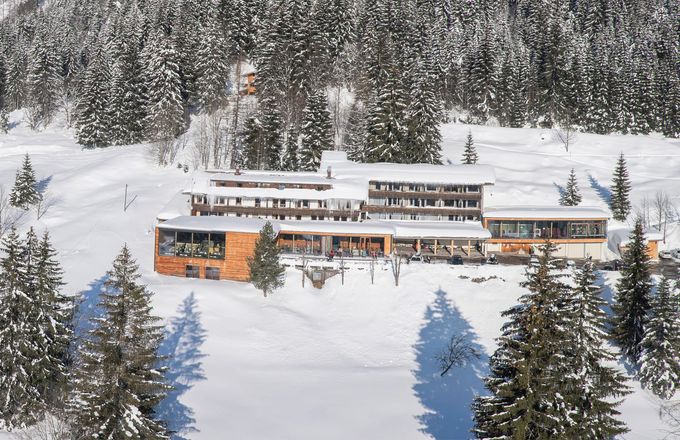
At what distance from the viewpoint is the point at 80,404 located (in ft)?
68.5

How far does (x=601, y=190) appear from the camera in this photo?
65000mm

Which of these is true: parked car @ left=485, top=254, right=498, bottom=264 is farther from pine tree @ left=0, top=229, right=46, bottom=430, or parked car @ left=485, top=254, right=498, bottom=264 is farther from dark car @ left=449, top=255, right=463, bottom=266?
pine tree @ left=0, top=229, right=46, bottom=430

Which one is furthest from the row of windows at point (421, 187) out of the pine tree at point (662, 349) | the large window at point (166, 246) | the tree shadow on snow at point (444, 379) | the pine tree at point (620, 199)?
the pine tree at point (662, 349)

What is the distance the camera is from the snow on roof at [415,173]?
5372 centimetres

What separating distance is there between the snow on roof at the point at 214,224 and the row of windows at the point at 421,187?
504 inches

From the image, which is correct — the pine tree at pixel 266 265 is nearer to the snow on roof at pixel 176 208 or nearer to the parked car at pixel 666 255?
the snow on roof at pixel 176 208

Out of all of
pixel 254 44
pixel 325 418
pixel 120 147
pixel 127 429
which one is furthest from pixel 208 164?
pixel 127 429

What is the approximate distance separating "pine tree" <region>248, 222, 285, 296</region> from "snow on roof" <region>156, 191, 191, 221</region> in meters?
11.4

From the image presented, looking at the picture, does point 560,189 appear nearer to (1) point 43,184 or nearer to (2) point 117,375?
(2) point 117,375

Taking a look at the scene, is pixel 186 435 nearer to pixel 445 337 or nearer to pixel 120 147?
pixel 445 337

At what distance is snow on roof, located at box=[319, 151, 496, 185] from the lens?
2115 inches

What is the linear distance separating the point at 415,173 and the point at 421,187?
1.47 m

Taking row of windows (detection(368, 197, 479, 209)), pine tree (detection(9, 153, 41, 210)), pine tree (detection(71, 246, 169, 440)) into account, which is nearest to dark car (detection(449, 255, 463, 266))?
row of windows (detection(368, 197, 479, 209))

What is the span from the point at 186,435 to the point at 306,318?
13.7 m
